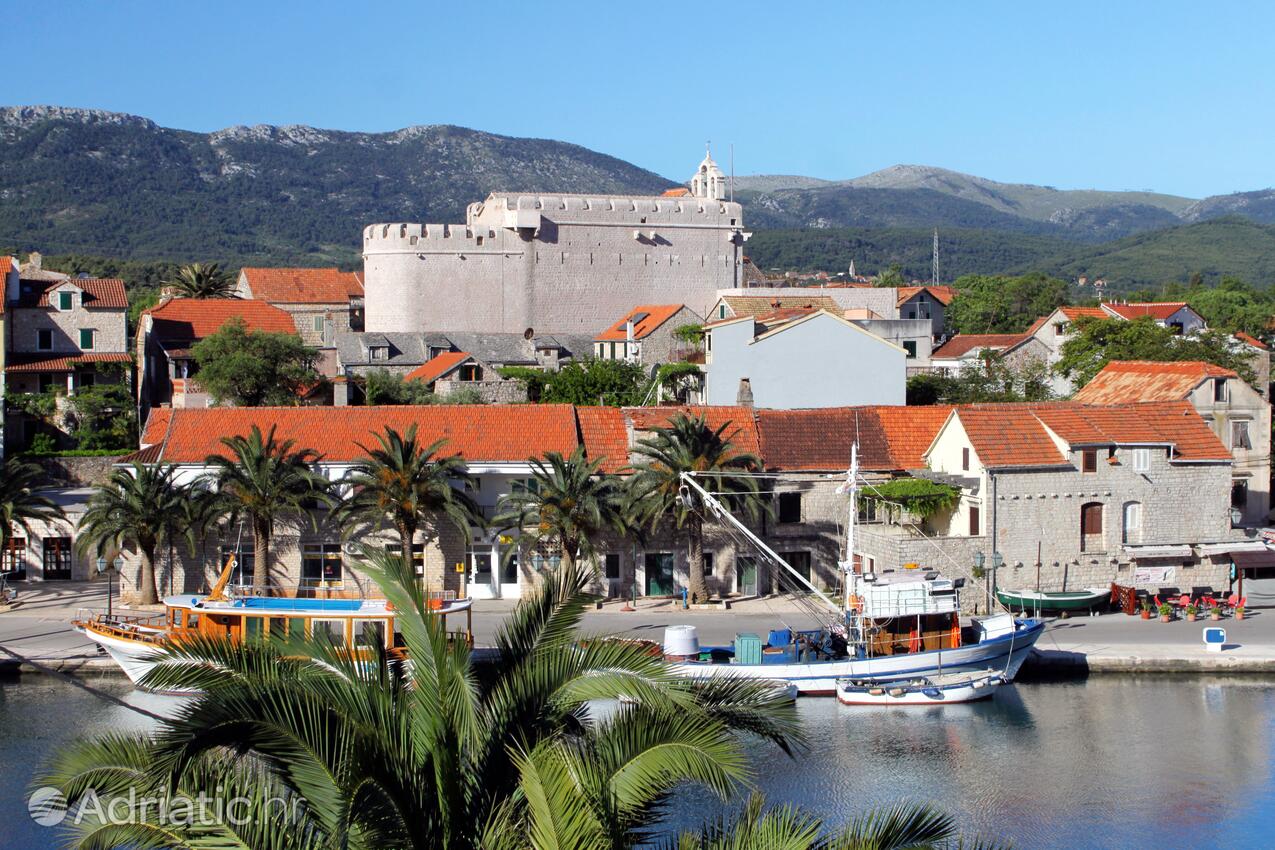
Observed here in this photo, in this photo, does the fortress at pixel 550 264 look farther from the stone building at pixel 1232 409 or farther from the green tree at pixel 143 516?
the green tree at pixel 143 516

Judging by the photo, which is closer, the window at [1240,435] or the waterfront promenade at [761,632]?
the waterfront promenade at [761,632]

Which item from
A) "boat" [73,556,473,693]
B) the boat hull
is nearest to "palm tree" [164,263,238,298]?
"boat" [73,556,473,693]

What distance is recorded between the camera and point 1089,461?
3012 cm

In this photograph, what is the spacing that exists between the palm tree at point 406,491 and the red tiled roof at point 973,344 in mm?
32869

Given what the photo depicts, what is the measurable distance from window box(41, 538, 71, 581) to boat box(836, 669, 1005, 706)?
17.0 metres

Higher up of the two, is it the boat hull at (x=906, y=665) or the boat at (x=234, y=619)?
the boat at (x=234, y=619)

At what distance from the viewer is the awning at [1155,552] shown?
29.9m

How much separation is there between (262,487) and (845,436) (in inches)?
493

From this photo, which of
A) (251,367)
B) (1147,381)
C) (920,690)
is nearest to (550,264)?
(251,367)

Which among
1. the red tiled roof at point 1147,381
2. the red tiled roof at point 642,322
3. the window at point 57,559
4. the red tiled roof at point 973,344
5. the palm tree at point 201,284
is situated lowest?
the window at point 57,559

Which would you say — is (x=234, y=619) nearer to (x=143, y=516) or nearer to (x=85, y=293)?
(x=143, y=516)

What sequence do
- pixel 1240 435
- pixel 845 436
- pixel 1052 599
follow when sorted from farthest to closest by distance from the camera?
pixel 1240 435
pixel 845 436
pixel 1052 599

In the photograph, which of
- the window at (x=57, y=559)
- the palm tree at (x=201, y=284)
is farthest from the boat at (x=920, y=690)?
the palm tree at (x=201, y=284)

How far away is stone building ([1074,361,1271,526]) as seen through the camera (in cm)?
3531
